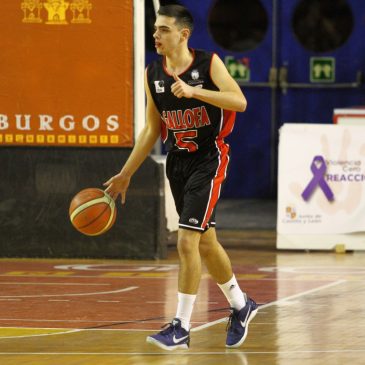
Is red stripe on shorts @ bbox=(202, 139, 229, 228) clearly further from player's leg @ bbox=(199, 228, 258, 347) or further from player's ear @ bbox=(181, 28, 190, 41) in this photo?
player's ear @ bbox=(181, 28, 190, 41)

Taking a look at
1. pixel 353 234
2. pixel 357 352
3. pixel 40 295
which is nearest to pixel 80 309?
pixel 40 295

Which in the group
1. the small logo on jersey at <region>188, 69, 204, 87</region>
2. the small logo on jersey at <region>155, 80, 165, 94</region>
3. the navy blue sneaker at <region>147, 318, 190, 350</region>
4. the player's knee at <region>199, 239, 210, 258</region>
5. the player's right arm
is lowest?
the navy blue sneaker at <region>147, 318, 190, 350</region>

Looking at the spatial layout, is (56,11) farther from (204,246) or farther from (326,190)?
(204,246)

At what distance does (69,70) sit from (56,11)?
2.24 ft

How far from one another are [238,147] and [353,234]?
7.18 meters

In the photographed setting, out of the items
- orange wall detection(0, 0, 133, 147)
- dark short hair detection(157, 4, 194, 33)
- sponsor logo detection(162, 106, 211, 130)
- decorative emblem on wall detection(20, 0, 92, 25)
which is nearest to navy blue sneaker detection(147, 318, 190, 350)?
sponsor logo detection(162, 106, 211, 130)

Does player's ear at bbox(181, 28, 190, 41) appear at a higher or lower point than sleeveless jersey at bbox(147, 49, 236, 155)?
higher

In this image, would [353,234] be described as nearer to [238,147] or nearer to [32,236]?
[32,236]

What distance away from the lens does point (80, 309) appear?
11008 mm

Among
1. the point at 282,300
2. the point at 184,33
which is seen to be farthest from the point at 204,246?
the point at 282,300

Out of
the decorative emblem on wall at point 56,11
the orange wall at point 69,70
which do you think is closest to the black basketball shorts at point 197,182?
the orange wall at point 69,70

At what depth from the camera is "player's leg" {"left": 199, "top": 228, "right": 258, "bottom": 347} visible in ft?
29.7

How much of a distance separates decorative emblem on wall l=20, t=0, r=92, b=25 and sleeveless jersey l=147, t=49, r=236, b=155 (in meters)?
5.79

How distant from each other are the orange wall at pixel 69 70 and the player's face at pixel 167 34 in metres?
5.89
